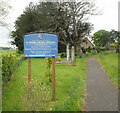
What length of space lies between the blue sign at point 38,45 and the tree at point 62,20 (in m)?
19.5

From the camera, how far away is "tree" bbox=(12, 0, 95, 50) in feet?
88.4

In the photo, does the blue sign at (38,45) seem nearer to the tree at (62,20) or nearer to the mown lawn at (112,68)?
the mown lawn at (112,68)

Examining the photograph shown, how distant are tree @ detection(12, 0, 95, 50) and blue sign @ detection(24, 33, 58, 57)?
1952cm

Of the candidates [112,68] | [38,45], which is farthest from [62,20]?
[38,45]

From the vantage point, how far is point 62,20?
2814 cm

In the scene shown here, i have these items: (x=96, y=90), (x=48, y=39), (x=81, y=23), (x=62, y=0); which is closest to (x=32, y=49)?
(x=48, y=39)

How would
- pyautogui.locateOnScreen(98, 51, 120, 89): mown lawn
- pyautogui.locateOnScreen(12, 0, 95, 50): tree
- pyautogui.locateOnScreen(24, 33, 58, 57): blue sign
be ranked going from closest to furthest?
pyautogui.locateOnScreen(24, 33, 58, 57): blue sign → pyautogui.locateOnScreen(98, 51, 120, 89): mown lawn → pyautogui.locateOnScreen(12, 0, 95, 50): tree

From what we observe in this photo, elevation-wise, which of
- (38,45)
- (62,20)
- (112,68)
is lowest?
(112,68)

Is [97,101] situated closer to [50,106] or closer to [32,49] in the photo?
[50,106]

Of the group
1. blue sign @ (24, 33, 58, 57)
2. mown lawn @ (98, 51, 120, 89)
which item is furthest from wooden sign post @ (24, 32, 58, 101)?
mown lawn @ (98, 51, 120, 89)

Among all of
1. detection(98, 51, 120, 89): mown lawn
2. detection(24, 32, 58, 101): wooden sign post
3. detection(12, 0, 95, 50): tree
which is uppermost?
detection(12, 0, 95, 50): tree

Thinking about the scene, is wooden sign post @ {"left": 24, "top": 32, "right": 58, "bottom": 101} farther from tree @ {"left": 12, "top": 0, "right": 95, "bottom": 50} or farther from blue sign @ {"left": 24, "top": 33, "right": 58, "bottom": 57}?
tree @ {"left": 12, "top": 0, "right": 95, "bottom": 50}

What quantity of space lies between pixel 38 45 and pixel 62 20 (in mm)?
21869

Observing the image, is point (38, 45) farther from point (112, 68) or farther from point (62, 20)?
point (62, 20)
